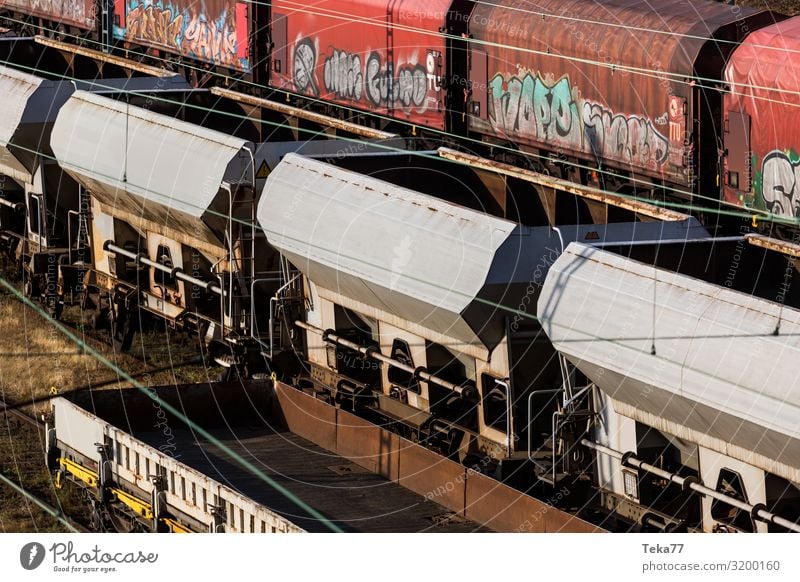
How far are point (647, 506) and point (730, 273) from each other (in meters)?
2.48

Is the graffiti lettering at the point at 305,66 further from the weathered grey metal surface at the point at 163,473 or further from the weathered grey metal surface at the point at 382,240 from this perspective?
the weathered grey metal surface at the point at 163,473

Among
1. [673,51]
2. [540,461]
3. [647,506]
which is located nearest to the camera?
[647,506]

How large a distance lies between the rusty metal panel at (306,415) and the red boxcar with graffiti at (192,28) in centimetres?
1739

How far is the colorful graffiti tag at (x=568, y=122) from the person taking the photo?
24266mm

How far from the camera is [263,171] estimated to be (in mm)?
20875

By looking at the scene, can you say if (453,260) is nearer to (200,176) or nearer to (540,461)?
(540,461)

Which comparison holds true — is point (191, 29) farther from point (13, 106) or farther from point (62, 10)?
point (13, 106)

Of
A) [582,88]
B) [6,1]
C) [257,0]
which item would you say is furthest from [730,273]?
[6,1]

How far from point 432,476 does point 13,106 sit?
12.2 m

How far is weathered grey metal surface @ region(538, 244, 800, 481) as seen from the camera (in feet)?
43.5

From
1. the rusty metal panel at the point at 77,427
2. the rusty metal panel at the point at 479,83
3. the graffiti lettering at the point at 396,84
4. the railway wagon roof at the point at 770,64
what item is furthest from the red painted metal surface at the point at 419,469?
the graffiti lettering at the point at 396,84

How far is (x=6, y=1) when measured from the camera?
47094 mm

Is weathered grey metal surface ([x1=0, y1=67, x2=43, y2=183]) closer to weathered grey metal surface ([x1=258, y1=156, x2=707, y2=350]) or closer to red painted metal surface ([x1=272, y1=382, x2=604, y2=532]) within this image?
weathered grey metal surface ([x1=258, y1=156, x2=707, y2=350])

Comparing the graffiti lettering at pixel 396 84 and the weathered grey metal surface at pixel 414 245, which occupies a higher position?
the weathered grey metal surface at pixel 414 245
